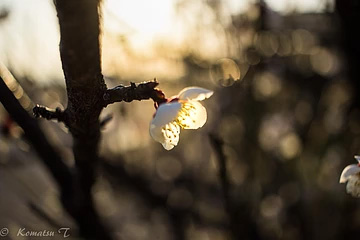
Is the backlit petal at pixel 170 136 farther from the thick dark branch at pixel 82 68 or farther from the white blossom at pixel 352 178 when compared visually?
the white blossom at pixel 352 178

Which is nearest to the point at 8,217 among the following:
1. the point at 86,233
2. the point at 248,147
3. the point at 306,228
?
the point at 248,147

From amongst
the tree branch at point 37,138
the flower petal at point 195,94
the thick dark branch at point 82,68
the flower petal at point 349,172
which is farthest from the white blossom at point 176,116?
the flower petal at point 349,172

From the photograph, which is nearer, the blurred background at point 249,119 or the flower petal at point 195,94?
the flower petal at point 195,94

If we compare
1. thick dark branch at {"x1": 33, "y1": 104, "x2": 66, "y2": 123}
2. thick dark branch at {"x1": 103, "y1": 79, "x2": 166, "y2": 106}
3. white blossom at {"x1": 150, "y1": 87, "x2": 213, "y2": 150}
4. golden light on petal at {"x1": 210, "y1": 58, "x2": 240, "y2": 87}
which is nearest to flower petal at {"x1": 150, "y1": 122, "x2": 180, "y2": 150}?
white blossom at {"x1": 150, "y1": 87, "x2": 213, "y2": 150}

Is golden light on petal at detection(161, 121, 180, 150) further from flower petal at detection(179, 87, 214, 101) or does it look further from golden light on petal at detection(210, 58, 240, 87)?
golden light on petal at detection(210, 58, 240, 87)

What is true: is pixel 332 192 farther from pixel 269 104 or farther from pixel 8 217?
pixel 8 217

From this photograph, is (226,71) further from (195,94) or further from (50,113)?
(50,113)
